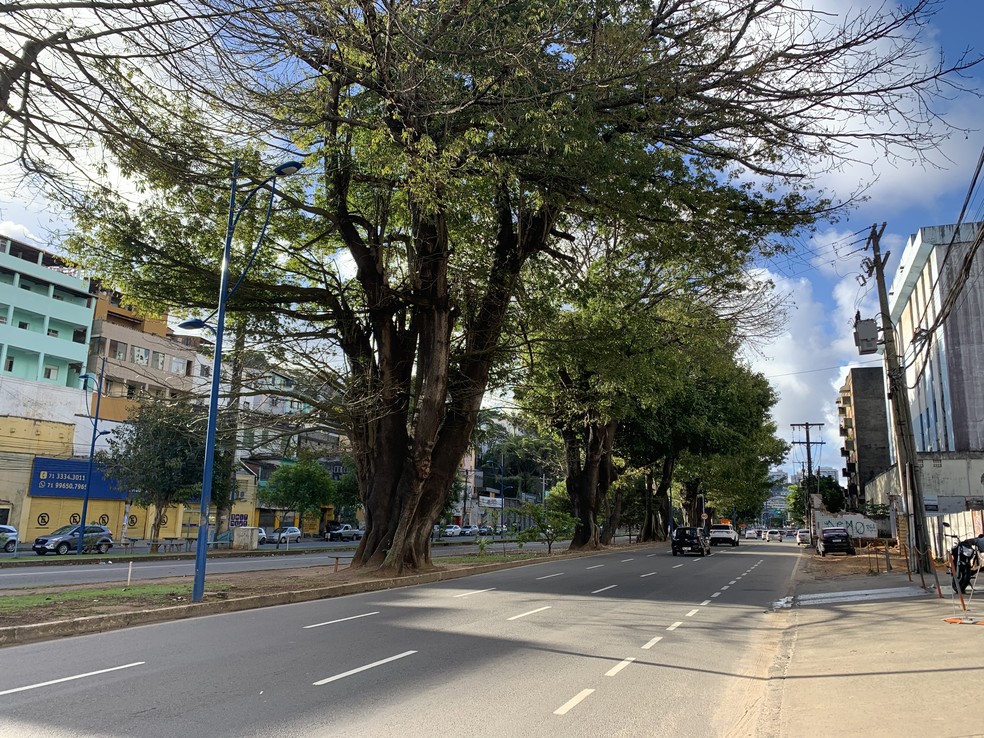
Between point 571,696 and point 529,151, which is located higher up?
point 529,151

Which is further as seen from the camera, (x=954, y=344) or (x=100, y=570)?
(x=954, y=344)

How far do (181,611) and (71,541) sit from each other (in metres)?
26.1

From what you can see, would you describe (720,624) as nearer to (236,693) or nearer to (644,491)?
(236,693)

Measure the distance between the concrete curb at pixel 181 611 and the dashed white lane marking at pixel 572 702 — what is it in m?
7.83

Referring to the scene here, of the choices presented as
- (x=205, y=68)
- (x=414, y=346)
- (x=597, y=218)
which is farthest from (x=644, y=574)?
(x=205, y=68)

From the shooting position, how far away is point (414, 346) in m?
22.3

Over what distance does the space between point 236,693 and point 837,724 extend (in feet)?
17.5

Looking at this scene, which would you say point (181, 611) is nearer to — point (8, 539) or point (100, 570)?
point (100, 570)

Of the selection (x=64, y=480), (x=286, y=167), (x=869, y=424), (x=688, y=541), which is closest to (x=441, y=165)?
(x=286, y=167)

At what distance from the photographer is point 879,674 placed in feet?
24.3

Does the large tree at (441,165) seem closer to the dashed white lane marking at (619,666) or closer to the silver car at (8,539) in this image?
the dashed white lane marking at (619,666)

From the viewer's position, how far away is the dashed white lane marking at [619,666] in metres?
8.20

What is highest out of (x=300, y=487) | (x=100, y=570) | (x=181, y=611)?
(x=300, y=487)

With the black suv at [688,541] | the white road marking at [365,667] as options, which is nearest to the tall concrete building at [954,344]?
the black suv at [688,541]
